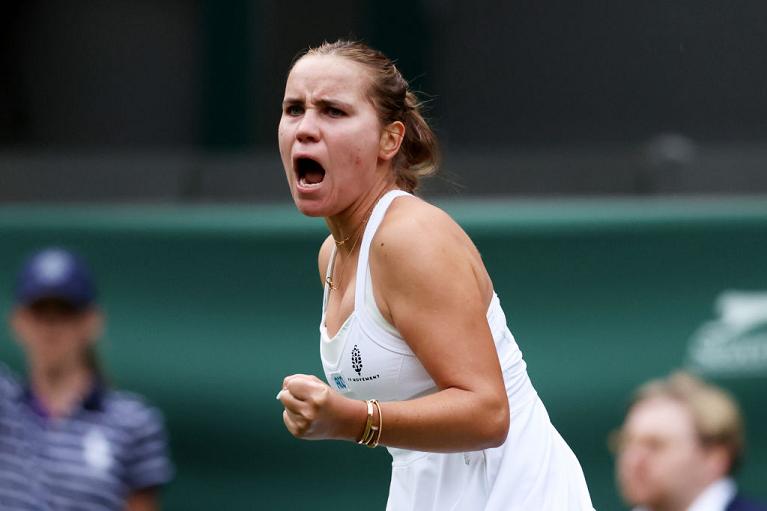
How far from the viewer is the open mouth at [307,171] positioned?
7.79ft

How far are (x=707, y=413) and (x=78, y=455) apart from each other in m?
1.72

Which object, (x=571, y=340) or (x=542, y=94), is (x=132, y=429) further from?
(x=542, y=94)

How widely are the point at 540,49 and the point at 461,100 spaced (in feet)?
1.04

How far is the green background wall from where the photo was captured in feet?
14.8

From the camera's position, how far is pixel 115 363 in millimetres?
4586

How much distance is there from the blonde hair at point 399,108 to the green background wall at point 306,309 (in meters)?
1.87

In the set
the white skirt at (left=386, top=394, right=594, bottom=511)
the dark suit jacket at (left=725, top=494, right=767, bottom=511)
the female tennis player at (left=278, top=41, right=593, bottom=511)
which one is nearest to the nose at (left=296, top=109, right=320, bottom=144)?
the female tennis player at (left=278, top=41, right=593, bottom=511)

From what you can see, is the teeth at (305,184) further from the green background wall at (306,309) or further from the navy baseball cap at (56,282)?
the green background wall at (306,309)

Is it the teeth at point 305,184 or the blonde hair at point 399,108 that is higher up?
the blonde hair at point 399,108

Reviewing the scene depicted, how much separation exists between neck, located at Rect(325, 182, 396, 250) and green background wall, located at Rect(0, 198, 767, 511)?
6.48 feet

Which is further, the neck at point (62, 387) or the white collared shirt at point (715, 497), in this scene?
the neck at point (62, 387)

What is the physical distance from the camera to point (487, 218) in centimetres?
454

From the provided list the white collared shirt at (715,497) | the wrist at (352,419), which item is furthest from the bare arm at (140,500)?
the wrist at (352,419)

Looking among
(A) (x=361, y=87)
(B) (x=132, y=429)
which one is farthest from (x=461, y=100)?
(A) (x=361, y=87)
